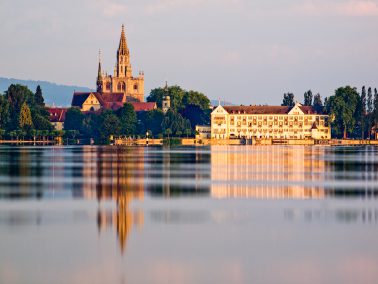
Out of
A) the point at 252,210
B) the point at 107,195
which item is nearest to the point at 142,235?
the point at 252,210

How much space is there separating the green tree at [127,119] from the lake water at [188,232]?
110343 millimetres

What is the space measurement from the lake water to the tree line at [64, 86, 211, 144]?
108877 millimetres

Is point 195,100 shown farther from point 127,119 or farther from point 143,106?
point 127,119

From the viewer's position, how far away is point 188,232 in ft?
93.1

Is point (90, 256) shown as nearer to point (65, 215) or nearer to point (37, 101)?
point (65, 215)

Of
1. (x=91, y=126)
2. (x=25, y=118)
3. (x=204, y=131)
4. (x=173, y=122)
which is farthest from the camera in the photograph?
(x=204, y=131)

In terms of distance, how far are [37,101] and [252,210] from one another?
→ 138 metres

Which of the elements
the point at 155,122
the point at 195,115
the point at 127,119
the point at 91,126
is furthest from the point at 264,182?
the point at 195,115

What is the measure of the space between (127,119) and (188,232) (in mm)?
132431

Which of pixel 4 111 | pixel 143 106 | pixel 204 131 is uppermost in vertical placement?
pixel 143 106

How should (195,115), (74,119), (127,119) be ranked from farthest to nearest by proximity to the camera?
(195,115), (74,119), (127,119)

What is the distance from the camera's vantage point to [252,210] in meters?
34.6

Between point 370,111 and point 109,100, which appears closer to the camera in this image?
point 370,111

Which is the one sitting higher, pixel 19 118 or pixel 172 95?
pixel 172 95
